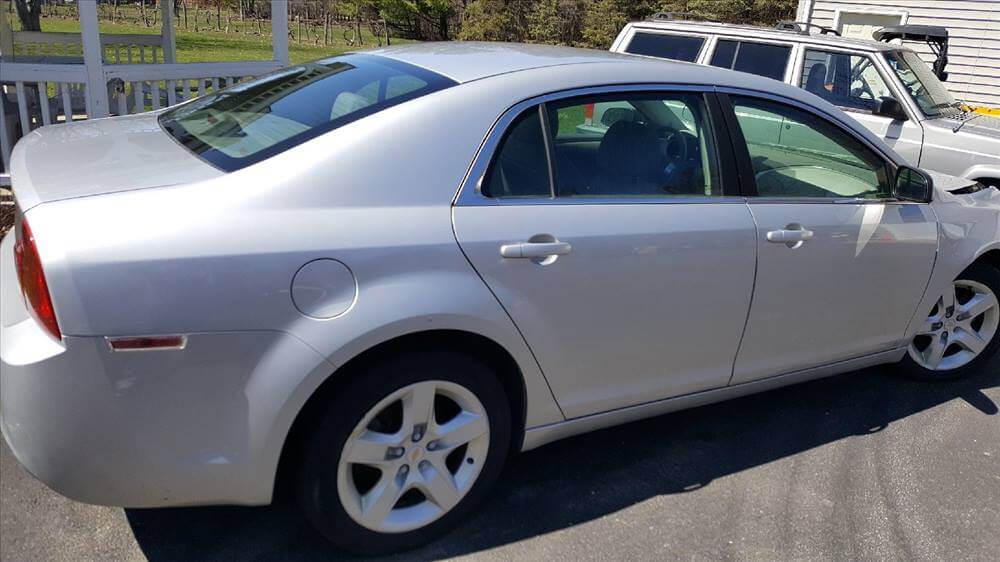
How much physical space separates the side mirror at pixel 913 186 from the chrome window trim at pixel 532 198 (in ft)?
3.34

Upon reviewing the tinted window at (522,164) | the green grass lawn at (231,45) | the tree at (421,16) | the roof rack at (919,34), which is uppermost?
the roof rack at (919,34)

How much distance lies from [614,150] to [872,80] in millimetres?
4958

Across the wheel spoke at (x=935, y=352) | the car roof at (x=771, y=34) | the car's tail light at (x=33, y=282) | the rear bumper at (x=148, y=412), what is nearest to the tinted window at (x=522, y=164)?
the rear bumper at (x=148, y=412)

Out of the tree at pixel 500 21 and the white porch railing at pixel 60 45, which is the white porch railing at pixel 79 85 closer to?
the white porch railing at pixel 60 45

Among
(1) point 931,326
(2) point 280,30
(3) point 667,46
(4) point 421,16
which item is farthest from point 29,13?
(4) point 421,16

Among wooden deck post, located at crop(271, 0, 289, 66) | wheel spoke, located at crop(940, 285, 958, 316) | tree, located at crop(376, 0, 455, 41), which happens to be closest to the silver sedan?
wheel spoke, located at crop(940, 285, 958, 316)

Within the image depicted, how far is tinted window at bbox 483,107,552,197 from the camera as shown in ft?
8.98

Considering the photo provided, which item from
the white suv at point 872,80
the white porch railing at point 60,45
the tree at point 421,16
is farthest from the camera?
the tree at point 421,16

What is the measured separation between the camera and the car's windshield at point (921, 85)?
22.7ft

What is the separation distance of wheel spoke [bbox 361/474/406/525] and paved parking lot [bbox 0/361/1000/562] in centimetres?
22

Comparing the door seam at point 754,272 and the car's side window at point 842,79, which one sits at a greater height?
the car's side window at point 842,79

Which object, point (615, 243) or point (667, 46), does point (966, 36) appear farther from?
point (615, 243)

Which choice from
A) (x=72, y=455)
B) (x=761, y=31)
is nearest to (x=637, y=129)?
(x=72, y=455)

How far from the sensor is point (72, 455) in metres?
2.22
